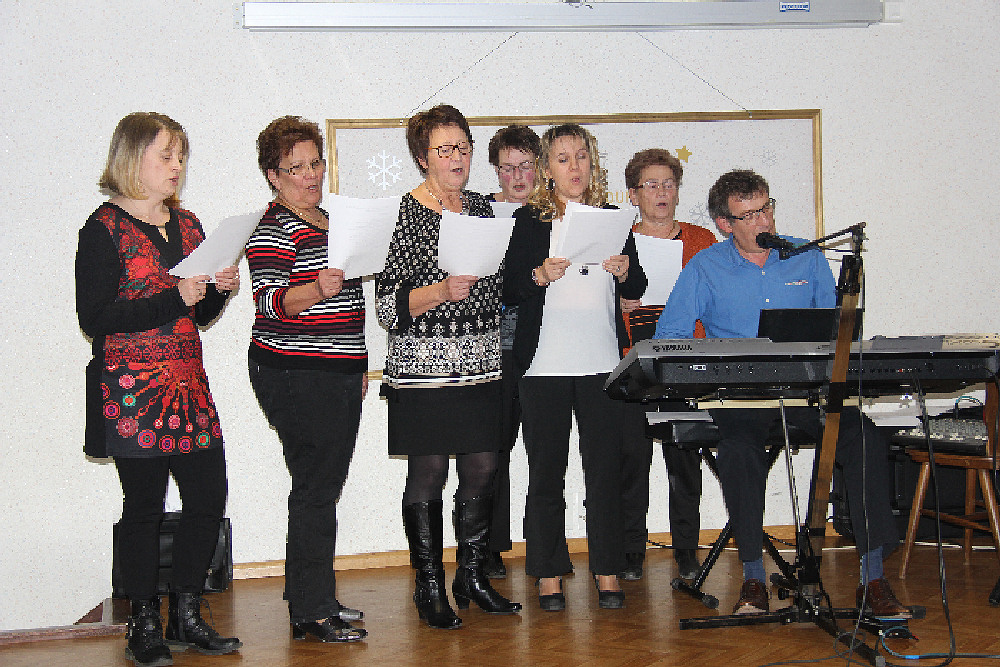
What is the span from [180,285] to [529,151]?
5.46ft

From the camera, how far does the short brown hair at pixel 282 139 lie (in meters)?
3.14

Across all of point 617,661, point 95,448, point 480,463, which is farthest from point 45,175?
point 617,661

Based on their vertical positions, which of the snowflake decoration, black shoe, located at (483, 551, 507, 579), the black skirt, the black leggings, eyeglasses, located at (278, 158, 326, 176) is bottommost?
black shoe, located at (483, 551, 507, 579)

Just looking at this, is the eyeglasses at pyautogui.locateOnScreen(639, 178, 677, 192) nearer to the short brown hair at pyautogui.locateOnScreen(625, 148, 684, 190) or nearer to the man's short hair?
the short brown hair at pyautogui.locateOnScreen(625, 148, 684, 190)

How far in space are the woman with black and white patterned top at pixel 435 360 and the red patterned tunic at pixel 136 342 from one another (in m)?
0.62

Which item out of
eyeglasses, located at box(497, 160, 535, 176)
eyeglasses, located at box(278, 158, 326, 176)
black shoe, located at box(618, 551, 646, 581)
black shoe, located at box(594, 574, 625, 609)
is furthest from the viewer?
eyeglasses, located at box(497, 160, 535, 176)

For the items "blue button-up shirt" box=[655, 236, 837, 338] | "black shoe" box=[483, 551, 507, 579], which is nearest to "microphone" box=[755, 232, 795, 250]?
"blue button-up shirt" box=[655, 236, 837, 338]

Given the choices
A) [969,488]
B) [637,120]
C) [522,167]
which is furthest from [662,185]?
[969,488]

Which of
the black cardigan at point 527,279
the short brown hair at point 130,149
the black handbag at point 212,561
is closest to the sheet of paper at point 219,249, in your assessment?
the short brown hair at point 130,149

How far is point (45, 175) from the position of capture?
4285 mm

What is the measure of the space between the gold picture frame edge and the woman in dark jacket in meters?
1.26

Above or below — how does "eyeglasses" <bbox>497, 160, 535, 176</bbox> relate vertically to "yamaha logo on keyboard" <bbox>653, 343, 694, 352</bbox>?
above

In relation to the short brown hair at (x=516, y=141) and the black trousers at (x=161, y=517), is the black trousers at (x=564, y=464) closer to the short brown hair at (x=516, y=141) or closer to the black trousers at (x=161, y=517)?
the black trousers at (x=161, y=517)

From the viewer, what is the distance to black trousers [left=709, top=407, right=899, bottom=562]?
3055 millimetres
